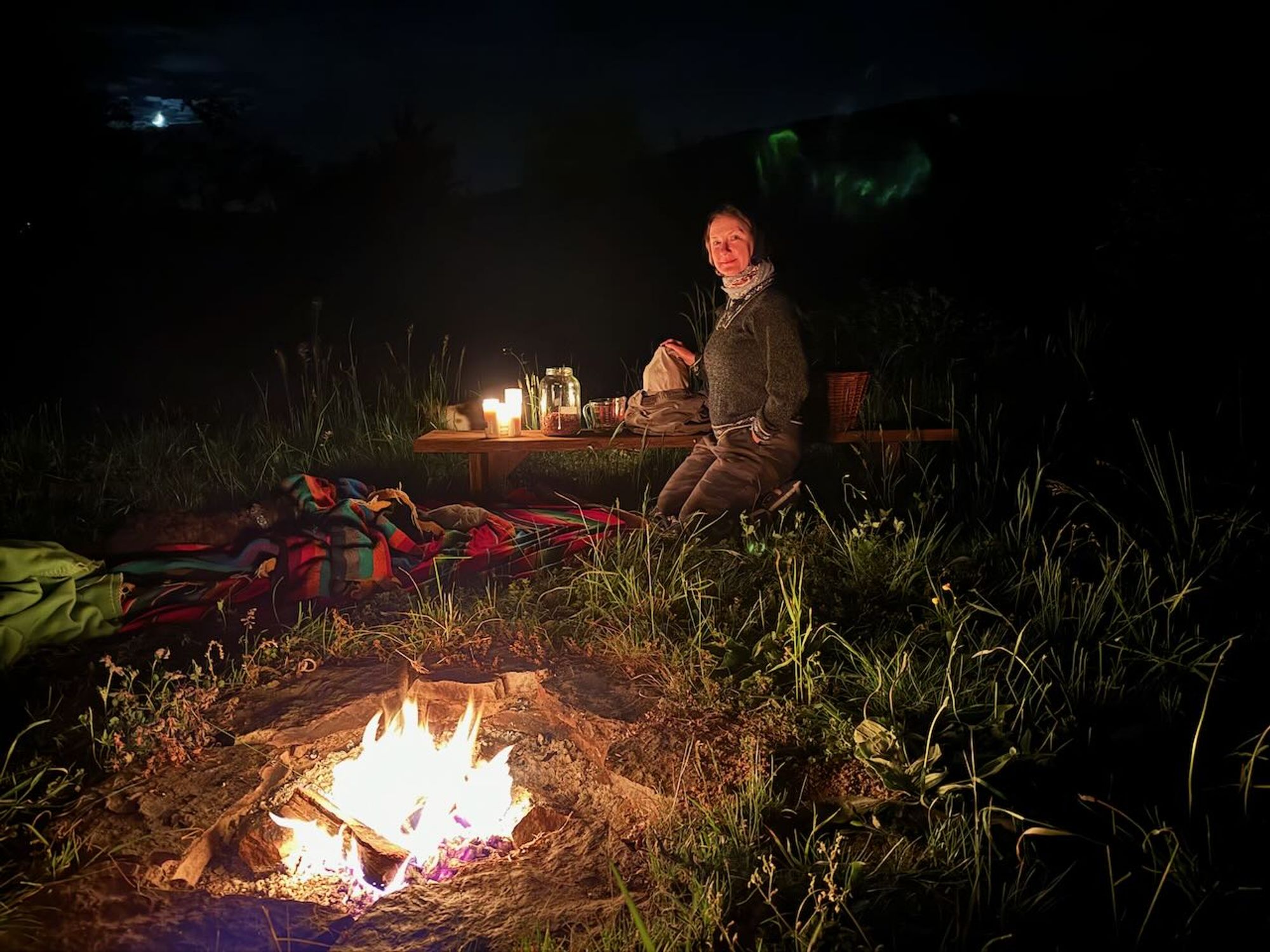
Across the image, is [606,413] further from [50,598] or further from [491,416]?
[50,598]

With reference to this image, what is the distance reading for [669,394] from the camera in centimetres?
517

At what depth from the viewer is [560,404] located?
5.36m

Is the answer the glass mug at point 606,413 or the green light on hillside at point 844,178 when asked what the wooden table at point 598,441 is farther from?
the green light on hillside at point 844,178

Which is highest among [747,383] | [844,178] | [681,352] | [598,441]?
[844,178]

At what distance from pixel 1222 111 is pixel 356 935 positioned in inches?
585

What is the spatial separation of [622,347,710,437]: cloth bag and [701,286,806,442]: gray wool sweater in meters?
0.23

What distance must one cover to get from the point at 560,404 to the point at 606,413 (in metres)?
0.27

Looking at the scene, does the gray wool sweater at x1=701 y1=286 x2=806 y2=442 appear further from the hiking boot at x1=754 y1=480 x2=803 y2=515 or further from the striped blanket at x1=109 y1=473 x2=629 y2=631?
the striped blanket at x1=109 y1=473 x2=629 y2=631

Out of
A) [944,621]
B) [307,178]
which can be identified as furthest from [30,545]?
[307,178]

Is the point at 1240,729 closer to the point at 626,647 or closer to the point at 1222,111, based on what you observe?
the point at 626,647

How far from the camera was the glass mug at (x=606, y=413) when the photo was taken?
543 cm

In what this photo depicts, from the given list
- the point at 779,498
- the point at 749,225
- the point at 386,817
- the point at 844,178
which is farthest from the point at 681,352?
the point at 844,178

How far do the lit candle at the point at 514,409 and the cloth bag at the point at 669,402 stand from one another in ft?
2.05

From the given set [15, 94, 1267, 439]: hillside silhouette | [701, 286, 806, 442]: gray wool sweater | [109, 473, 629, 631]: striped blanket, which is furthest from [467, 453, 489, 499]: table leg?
[15, 94, 1267, 439]: hillside silhouette
